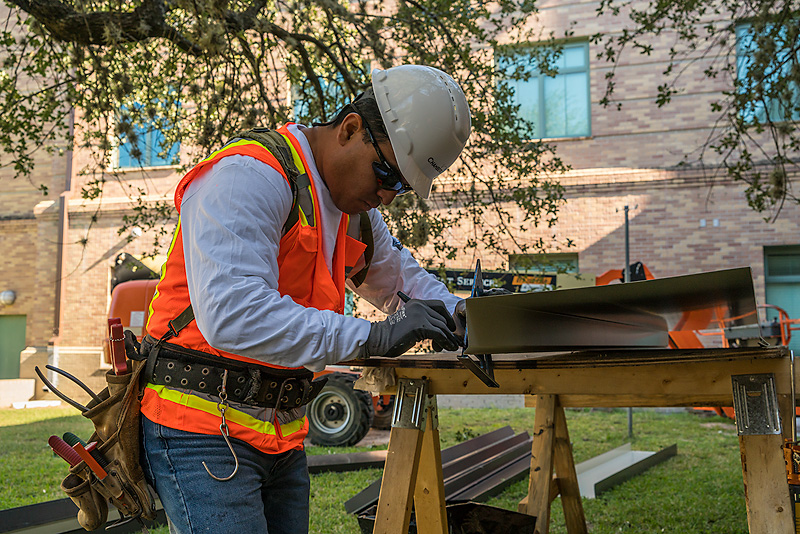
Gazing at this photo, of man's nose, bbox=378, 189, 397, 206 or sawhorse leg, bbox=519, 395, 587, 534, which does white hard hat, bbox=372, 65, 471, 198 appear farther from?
sawhorse leg, bbox=519, 395, 587, 534

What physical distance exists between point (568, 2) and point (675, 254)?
18.3 feet

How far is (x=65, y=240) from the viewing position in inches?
618

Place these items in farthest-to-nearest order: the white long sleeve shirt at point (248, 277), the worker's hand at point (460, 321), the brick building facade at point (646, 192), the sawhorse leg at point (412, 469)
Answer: the brick building facade at point (646, 192), the sawhorse leg at point (412, 469), the worker's hand at point (460, 321), the white long sleeve shirt at point (248, 277)

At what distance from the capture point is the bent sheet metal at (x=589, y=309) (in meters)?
1.88

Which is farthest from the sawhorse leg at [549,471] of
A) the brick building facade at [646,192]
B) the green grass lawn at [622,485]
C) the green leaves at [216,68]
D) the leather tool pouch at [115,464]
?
the brick building facade at [646,192]

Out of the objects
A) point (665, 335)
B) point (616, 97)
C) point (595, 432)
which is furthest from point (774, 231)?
point (665, 335)

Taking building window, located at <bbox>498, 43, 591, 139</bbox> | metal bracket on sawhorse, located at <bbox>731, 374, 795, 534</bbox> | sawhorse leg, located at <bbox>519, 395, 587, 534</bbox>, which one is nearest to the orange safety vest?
metal bracket on sawhorse, located at <bbox>731, 374, 795, 534</bbox>

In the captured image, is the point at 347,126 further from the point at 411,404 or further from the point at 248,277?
the point at 411,404

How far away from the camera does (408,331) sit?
5.52 feet

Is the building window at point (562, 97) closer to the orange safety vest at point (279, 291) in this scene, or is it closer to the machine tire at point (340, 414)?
the machine tire at point (340, 414)

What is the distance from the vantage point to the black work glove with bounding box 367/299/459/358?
1.68m


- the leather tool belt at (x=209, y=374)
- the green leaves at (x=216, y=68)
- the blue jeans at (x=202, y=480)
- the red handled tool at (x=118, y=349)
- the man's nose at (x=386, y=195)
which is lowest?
the blue jeans at (x=202, y=480)

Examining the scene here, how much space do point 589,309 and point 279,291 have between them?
1.00 m

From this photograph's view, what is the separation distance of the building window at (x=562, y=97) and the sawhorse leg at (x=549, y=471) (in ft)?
34.7
